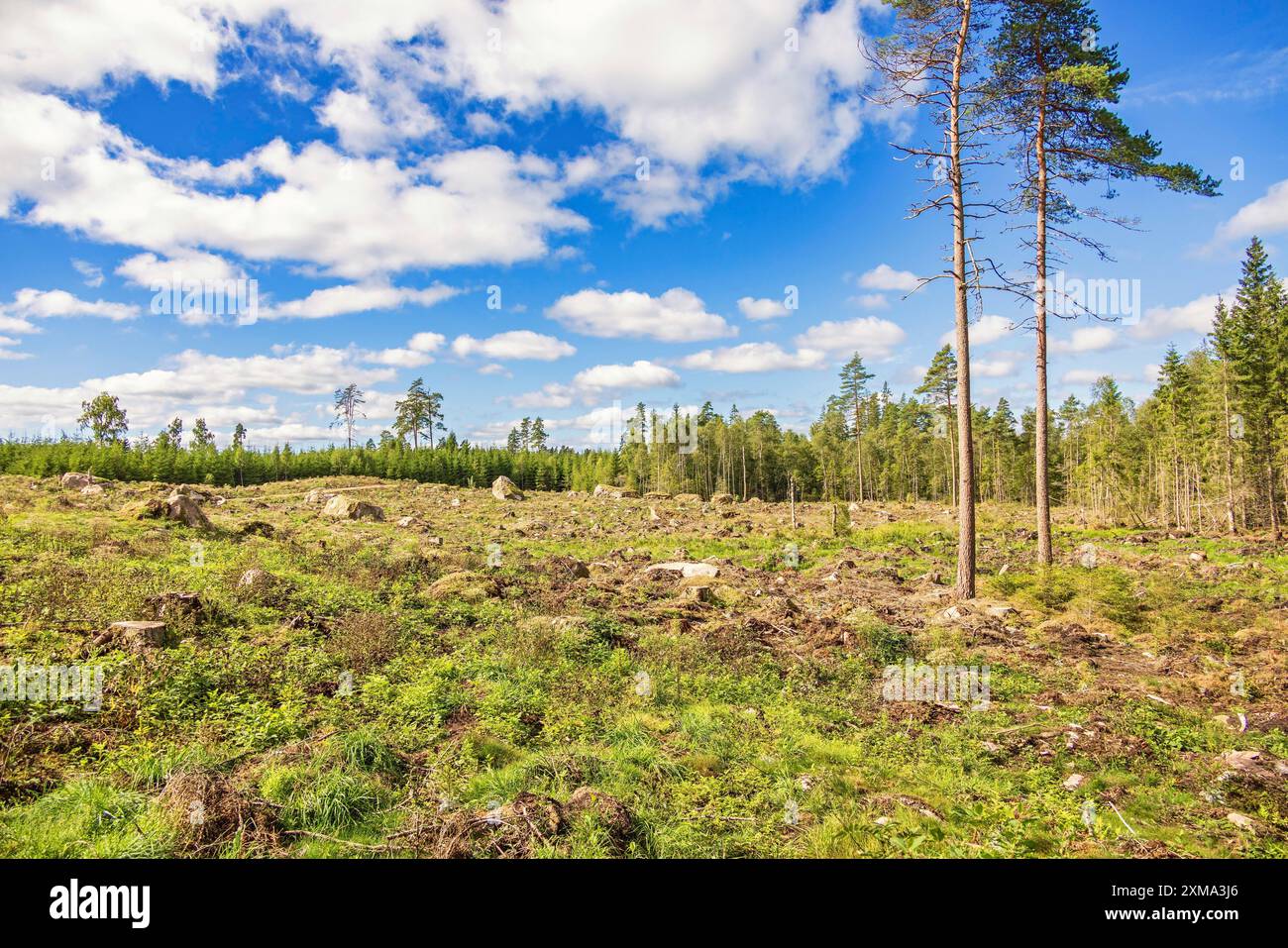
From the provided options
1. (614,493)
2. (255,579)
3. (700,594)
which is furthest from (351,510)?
(614,493)

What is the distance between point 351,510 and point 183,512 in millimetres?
8618

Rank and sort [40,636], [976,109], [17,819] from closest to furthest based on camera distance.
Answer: [17,819]
[40,636]
[976,109]

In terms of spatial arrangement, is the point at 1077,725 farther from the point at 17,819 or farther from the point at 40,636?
the point at 40,636

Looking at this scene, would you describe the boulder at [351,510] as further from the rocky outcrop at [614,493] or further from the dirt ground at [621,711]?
the rocky outcrop at [614,493]

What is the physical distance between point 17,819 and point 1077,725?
10786mm

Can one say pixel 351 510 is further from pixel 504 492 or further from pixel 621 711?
pixel 621 711

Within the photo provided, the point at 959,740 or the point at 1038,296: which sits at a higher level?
the point at 1038,296

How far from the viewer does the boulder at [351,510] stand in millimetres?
27344

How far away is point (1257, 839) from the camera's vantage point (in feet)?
15.4

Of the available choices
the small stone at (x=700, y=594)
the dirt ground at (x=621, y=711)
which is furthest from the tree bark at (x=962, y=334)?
the small stone at (x=700, y=594)

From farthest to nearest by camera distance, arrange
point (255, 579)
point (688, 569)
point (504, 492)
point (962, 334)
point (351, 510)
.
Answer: point (504, 492)
point (351, 510)
point (688, 569)
point (962, 334)
point (255, 579)

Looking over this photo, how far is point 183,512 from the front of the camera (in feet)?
62.4

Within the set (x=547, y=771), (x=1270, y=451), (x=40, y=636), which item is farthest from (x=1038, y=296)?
(x=1270, y=451)

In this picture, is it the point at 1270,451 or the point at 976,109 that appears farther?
the point at 1270,451
